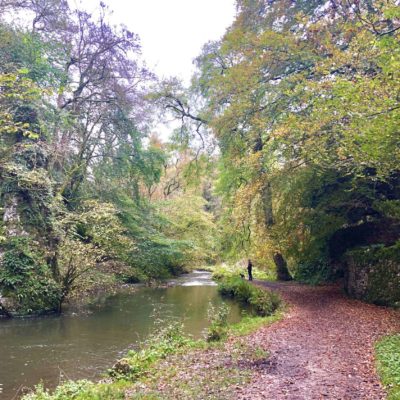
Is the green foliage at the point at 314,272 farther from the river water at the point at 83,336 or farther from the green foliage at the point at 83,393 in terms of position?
the green foliage at the point at 83,393

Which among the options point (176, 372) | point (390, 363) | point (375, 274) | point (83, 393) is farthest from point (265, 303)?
point (83, 393)

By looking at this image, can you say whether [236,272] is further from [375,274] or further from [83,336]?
[83,336]

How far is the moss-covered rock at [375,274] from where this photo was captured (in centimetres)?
1209

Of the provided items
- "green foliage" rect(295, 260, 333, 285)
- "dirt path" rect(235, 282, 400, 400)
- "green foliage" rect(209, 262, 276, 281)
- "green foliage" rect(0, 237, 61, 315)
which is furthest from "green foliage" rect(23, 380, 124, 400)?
"green foliage" rect(209, 262, 276, 281)

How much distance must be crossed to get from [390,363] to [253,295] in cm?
1085

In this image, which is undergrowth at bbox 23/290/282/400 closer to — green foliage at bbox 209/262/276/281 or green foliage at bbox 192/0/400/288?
green foliage at bbox 192/0/400/288

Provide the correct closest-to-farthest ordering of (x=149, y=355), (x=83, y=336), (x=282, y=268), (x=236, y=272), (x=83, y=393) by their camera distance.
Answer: (x=83, y=393) < (x=149, y=355) < (x=83, y=336) < (x=282, y=268) < (x=236, y=272)

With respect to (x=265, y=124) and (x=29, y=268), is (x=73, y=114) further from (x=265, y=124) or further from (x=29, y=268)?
(x=265, y=124)

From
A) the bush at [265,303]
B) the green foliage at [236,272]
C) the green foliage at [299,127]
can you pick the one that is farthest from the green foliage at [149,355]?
the green foliage at [236,272]

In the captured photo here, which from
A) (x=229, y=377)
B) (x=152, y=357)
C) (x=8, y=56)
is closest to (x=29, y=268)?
(x=152, y=357)

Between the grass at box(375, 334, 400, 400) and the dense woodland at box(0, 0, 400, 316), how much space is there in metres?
4.11

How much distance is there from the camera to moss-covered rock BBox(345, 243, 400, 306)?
12.1 meters

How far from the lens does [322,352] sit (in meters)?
8.01

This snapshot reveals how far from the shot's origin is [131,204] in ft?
85.5
